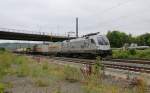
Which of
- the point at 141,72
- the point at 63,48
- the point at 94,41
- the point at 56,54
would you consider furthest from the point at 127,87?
the point at 56,54

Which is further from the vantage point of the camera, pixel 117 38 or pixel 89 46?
pixel 117 38

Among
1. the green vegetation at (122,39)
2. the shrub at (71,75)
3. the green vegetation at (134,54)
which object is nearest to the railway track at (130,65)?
the shrub at (71,75)

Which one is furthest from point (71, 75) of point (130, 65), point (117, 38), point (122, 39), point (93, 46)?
point (122, 39)

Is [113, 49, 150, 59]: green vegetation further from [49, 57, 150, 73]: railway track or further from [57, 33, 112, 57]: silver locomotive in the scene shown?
[49, 57, 150, 73]: railway track

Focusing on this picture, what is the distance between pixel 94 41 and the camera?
33.3m

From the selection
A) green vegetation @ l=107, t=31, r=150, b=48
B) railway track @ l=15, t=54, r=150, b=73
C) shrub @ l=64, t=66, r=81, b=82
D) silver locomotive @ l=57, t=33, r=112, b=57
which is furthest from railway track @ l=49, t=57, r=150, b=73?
green vegetation @ l=107, t=31, r=150, b=48

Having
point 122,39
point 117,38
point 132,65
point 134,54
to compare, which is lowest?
point 132,65

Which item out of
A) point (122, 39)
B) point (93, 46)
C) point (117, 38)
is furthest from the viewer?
point (122, 39)

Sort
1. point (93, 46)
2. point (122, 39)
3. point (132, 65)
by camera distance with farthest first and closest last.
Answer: point (122, 39) < point (93, 46) < point (132, 65)

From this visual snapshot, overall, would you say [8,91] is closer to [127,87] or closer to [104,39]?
[127,87]

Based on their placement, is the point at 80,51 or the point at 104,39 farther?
the point at 80,51

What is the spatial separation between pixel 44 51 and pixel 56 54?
39.7ft

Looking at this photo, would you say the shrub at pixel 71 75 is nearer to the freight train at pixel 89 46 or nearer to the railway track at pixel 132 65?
the railway track at pixel 132 65

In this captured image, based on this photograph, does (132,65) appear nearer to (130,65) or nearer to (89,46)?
(130,65)
